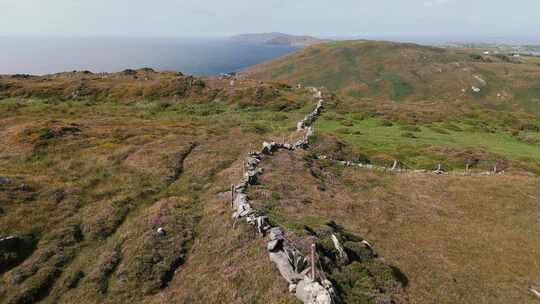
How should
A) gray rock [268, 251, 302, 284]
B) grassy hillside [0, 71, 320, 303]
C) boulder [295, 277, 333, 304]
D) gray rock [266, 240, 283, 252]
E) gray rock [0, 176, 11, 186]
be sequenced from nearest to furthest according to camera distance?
boulder [295, 277, 333, 304] → gray rock [268, 251, 302, 284] → gray rock [266, 240, 283, 252] → grassy hillside [0, 71, 320, 303] → gray rock [0, 176, 11, 186]

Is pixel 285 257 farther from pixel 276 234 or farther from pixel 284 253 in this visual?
pixel 276 234

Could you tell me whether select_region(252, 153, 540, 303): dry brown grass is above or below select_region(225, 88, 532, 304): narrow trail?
below

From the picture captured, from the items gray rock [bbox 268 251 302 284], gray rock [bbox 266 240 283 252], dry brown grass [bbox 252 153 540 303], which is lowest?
dry brown grass [bbox 252 153 540 303]

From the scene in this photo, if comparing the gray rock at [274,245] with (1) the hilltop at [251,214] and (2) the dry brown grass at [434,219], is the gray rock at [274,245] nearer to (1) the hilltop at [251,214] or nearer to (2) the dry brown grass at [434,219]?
(1) the hilltop at [251,214]

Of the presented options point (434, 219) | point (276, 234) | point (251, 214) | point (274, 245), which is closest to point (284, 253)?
point (274, 245)

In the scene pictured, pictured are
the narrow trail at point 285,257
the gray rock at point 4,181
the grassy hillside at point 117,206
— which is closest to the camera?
the narrow trail at point 285,257

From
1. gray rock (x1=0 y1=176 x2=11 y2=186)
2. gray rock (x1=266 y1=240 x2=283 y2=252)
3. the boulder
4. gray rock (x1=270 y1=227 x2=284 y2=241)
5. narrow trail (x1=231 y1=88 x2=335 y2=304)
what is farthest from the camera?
gray rock (x1=0 y1=176 x2=11 y2=186)

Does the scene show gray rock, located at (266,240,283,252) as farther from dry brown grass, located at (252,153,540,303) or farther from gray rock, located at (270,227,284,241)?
dry brown grass, located at (252,153,540,303)

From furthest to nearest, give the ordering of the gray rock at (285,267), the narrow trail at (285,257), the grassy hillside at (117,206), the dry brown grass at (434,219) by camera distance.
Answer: the dry brown grass at (434,219), the grassy hillside at (117,206), the gray rock at (285,267), the narrow trail at (285,257)

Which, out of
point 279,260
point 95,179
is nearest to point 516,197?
point 279,260

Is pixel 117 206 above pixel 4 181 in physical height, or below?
below

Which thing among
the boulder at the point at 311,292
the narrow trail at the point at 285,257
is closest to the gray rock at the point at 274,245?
the narrow trail at the point at 285,257

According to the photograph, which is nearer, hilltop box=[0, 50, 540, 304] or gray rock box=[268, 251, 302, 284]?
gray rock box=[268, 251, 302, 284]

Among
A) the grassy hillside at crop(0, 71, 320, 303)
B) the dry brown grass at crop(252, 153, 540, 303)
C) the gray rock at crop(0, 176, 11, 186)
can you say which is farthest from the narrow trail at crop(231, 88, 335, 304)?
the gray rock at crop(0, 176, 11, 186)
